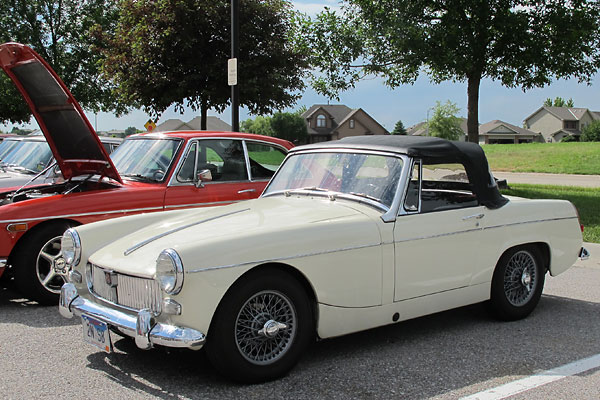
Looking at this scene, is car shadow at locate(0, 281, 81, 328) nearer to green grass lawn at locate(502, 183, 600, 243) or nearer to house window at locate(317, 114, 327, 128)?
green grass lawn at locate(502, 183, 600, 243)

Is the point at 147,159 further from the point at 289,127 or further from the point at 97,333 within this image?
the point at 289,127

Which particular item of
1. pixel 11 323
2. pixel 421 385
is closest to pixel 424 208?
pixel 421 385

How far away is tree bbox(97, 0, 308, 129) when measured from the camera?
16.4 m

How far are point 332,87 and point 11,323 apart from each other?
39.0ft

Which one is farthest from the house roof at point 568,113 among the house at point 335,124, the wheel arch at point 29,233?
the wheel arch at point 29,233

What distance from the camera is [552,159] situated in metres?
35.2

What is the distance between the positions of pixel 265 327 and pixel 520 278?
2.67 meters

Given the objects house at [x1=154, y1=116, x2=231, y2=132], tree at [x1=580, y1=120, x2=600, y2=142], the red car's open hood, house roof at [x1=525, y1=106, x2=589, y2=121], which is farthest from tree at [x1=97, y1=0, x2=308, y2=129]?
house roof at [x1=525, y1=106, x2=589, y2=121]

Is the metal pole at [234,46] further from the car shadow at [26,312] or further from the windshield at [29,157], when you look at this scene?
the car shadow at [26,312]

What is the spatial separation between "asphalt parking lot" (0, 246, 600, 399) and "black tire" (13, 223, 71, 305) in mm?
272

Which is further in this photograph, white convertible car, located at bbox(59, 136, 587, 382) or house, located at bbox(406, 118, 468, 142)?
house, located at bbox(406, 118, 468, 142)

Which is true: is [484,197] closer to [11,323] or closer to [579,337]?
[579,337]

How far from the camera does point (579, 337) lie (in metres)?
4.96

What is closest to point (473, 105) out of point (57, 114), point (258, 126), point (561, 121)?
point (57, 114)
